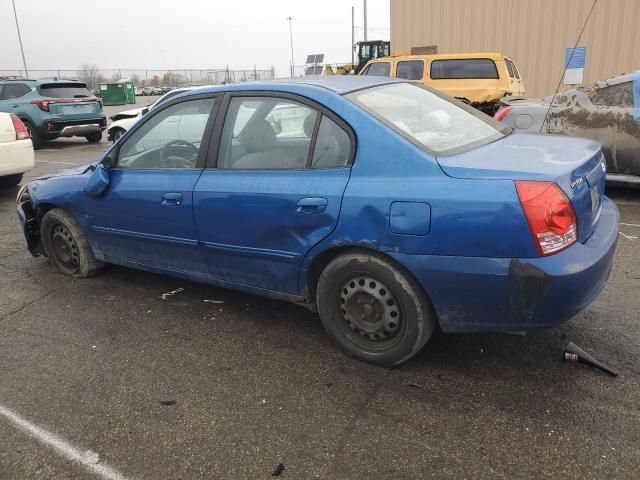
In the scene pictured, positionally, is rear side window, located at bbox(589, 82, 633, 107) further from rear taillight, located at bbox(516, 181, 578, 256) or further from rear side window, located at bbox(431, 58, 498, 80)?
rear side window, located at bbox(431, 58, 498, 80)

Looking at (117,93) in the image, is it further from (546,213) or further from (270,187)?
(546,213)

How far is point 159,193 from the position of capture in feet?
11.7

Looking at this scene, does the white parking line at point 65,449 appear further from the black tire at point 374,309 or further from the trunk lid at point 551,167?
the trunk lid at point 551,167

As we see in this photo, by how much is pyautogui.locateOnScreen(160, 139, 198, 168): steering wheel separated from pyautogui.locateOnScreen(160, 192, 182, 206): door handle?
0.69ft

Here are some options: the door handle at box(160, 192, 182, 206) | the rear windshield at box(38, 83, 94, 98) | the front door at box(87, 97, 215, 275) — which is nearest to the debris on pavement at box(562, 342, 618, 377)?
the front door at box(87, 97, 215, 275)

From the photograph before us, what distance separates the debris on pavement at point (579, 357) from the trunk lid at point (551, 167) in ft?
2.26

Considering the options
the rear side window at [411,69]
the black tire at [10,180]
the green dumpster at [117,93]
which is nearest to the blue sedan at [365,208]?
the black tire at [10,180]

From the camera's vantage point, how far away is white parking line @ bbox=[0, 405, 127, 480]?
2.30 meters

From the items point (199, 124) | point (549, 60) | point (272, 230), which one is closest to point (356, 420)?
point (272, 230)

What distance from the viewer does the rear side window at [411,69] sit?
12789 millimetres

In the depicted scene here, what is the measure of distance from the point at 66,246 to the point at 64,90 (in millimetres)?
11256

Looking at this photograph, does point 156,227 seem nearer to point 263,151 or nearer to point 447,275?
point 263,151

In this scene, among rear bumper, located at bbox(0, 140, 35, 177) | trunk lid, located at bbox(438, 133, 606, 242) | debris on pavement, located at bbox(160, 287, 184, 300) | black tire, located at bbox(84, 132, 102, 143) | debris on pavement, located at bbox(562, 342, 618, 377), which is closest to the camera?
trunk lid, located at bbox(438, 133, 606, 242)

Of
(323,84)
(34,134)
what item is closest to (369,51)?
(34,134)
